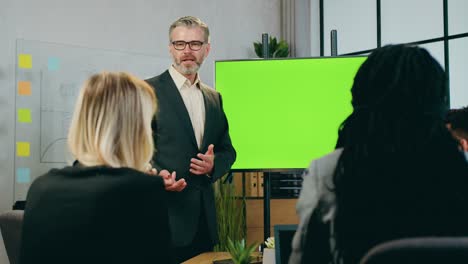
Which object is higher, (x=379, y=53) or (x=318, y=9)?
(x=318, y=9)

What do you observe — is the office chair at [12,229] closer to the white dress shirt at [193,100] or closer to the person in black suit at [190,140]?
the person in black suit at [190,140]

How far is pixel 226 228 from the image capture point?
5.29 meters

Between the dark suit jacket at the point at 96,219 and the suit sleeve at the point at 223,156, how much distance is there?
4.41ft

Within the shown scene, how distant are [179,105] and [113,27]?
2.62 m

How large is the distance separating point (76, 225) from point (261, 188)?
3678 mm

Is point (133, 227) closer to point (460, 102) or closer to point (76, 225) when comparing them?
point (76, 225)

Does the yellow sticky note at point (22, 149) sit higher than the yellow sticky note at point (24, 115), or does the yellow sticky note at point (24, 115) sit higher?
the yellow sticky note at point (24, 115)

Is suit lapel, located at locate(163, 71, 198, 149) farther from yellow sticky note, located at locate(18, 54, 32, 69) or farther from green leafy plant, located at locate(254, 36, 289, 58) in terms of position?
green leafy plant, located at locate(254, 36, 289, 58)

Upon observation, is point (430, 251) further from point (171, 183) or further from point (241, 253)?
point (171, 183)

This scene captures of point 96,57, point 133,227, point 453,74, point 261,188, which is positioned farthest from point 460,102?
point 133,227

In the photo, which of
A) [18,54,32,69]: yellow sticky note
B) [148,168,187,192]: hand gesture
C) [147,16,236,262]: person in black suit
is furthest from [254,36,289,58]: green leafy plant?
[148,168,187,192]: hand gesture

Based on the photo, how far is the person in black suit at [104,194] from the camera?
1.75 metres

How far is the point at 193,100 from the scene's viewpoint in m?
3.39

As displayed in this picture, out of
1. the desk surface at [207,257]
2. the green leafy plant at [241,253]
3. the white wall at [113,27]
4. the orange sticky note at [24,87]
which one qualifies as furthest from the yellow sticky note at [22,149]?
the green leafy plant at [241,253]
